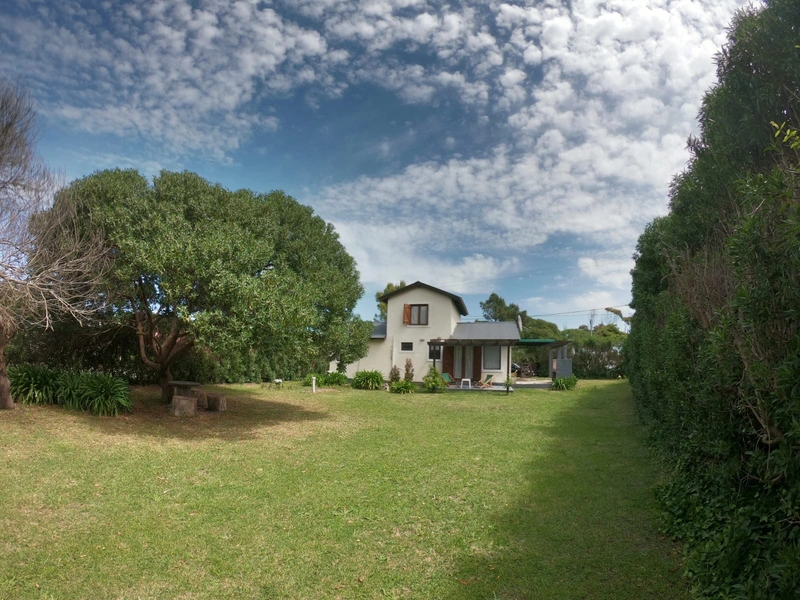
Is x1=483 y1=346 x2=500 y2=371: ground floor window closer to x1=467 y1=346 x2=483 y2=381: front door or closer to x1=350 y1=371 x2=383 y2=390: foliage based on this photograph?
x1=467 y1=346 x2=483 y2=381: front door

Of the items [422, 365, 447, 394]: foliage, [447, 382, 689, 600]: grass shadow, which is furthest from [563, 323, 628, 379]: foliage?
[447, 382, 689, 600]: grass shadow

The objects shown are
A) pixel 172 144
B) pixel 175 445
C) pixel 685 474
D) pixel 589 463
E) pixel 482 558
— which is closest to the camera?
pixel 482 558

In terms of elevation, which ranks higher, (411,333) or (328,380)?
(411,333)

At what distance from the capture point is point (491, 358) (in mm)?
26828

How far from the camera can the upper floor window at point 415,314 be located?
88.7 feet

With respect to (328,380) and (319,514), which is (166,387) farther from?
(328,380)

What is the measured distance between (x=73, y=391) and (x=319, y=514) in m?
8.59

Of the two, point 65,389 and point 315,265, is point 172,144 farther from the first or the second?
point 65,389

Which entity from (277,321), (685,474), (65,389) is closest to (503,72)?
(277,321)

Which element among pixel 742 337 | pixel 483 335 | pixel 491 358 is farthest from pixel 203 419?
pixel 491 358

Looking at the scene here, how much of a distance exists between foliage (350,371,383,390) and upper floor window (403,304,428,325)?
16.8 feet

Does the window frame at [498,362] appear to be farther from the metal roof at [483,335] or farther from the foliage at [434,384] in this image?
the foliage at [434,384]

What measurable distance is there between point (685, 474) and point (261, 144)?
1196 centimetres

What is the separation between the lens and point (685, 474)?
5.18 m
